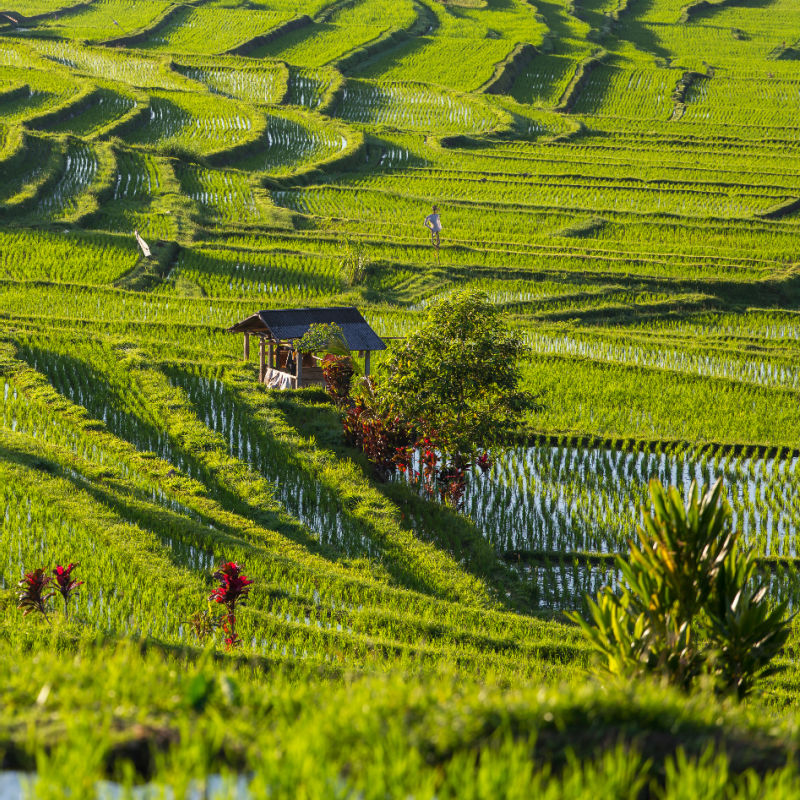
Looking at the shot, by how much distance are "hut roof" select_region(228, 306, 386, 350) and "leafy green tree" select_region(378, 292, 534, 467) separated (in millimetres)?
2899

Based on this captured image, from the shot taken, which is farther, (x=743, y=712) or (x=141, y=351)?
(x=141, y=351)

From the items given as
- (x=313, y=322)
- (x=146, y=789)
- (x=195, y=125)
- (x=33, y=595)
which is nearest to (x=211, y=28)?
(x=195, y=125)

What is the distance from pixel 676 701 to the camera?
4.31m

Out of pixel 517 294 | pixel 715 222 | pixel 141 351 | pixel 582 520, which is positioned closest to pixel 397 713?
pixel 582 520

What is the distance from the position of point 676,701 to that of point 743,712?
671 millimetres

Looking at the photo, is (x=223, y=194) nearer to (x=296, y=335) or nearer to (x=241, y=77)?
(x=296, y=335)

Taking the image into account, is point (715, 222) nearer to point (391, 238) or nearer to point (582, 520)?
point (391, 238)

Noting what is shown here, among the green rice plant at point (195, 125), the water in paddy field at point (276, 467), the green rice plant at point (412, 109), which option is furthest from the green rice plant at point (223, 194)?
the water in paddy field at point (276, 467)

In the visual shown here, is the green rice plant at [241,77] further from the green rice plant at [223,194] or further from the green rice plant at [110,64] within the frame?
the green rice plant at [223,194]

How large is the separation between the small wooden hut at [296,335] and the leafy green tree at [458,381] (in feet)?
9.65

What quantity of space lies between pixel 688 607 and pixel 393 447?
28.2ft

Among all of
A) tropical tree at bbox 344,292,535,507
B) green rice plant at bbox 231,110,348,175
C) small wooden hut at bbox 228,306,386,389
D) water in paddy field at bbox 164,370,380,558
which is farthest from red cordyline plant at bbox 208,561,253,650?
green rice plant at bbox 231,110,348,175

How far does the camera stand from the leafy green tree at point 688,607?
568 cm

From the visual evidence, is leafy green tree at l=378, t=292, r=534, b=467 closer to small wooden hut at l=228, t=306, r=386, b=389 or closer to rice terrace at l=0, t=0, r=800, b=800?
rice terrace at l=0, t=0, r=800, b=800
